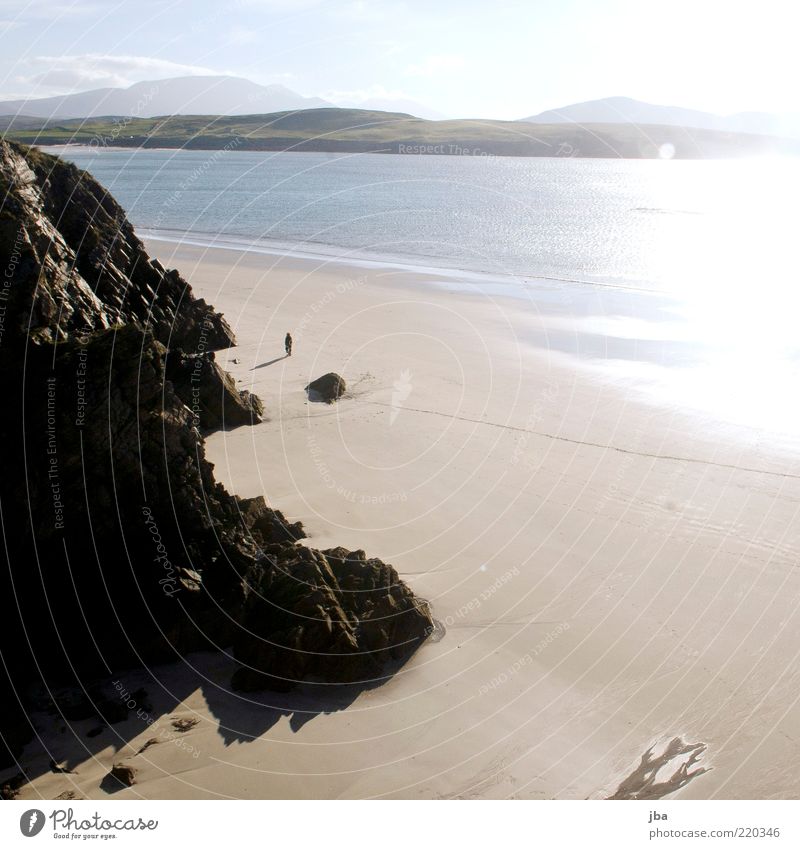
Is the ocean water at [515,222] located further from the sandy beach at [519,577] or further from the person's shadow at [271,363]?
the person's shadow at [271,363]

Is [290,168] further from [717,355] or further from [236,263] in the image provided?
[717,355]

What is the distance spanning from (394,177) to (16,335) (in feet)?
419

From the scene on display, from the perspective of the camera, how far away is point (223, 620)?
414 inches

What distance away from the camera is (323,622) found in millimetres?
10156

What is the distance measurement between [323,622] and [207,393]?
863cm

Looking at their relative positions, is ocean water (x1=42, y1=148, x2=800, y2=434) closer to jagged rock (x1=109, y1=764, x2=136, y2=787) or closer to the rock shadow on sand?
the rock shadow on sand

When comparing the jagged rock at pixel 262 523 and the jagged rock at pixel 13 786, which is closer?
the jagged rock at pixel 13 786

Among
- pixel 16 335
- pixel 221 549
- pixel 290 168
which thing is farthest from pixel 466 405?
pixel 290 168

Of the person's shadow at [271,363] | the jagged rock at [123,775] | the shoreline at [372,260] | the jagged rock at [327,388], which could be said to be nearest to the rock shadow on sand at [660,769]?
the jagged rock at [123,775]

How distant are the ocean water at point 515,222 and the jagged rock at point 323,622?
104 feet

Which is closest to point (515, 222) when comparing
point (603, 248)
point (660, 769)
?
point (603, 248)

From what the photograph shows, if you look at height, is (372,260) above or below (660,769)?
above

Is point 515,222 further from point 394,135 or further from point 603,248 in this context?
point 394,135

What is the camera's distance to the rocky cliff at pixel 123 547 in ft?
32.7
